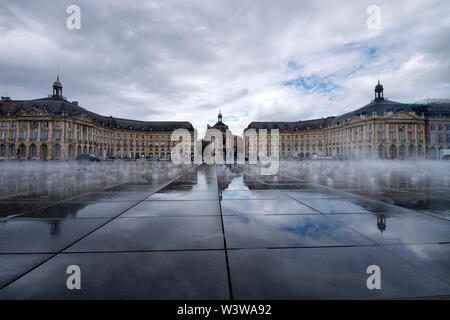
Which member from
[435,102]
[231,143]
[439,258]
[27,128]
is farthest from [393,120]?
[27,128]

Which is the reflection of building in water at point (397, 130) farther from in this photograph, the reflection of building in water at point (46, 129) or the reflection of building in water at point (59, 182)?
the reflection of building in water at point (46, 129)

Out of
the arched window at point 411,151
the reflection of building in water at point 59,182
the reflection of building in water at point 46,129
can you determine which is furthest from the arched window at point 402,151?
the reflection of building in water at point 46,129

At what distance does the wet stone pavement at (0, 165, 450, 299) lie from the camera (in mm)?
2105

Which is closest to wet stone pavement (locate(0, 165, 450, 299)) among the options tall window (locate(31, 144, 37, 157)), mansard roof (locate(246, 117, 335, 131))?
tall window (locate(31, 144, 37, 157))

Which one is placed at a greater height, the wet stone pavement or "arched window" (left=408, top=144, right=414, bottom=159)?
"arched window" (left=408, top=144, right=414, bottom=159)

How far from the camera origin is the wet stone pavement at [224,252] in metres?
2.11

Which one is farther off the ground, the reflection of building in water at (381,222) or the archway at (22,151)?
the archway at (22,151)

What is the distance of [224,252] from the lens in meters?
2.92

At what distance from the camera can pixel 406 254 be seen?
2.83 meters

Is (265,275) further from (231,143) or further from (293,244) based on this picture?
Result: (231,143)

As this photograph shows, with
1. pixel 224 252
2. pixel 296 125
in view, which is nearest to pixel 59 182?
pixel 224 252

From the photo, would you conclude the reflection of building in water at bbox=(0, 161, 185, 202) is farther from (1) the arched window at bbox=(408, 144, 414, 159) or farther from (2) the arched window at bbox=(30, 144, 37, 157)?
(1) the arched window at bbox=(408, 144, 414, 159)
